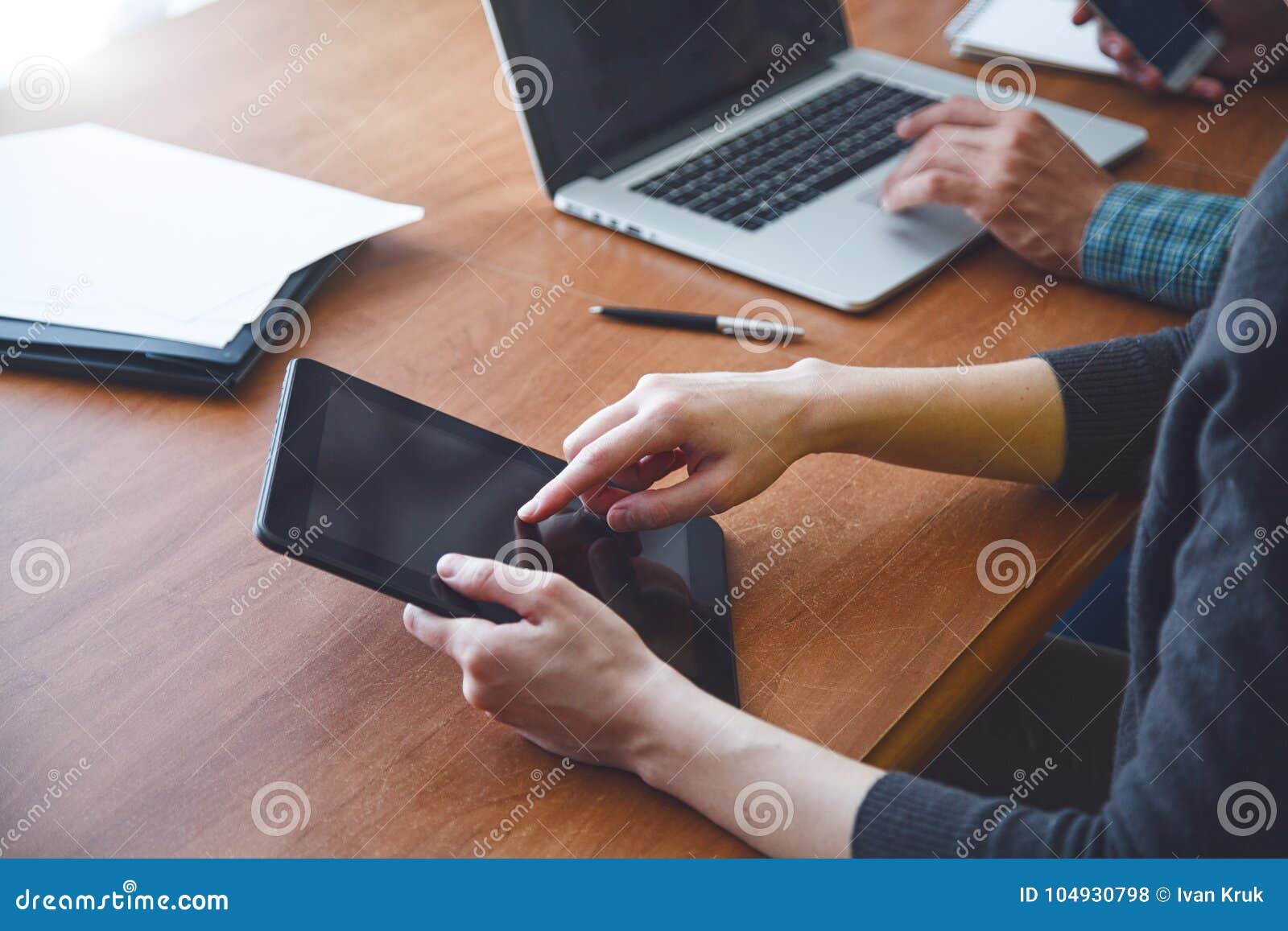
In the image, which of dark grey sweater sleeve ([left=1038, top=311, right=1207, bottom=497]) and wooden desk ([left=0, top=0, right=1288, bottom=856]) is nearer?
wooden desk ([left=0, top=0, right=1288, bottom=856])

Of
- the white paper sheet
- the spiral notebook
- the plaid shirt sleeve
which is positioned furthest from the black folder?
the spiral notebook

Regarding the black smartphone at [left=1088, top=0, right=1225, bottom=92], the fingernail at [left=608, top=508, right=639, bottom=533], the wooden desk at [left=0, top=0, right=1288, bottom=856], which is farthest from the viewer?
the black smartphone at [left=1088, top=0, right=1225, bottom=92]

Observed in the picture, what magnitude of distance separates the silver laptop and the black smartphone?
0.12 metres

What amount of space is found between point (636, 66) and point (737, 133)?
0.13m

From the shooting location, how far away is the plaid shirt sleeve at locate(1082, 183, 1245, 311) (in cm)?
104

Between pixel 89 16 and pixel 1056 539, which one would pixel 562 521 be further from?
pixel 89 16

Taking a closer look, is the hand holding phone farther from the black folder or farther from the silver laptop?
the black folder

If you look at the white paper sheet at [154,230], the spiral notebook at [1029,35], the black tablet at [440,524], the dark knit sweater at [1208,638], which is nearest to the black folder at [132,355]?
the white paper sheet at [154,230]

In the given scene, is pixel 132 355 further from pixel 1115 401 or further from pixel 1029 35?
pixel 1029 35

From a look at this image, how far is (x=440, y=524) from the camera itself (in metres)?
0.76

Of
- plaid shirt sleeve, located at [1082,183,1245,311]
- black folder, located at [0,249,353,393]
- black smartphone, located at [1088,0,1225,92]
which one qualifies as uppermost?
black smartphone, located at [1088,0,1225,92]

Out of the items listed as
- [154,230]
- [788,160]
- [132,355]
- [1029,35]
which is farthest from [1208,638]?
[1029,35]

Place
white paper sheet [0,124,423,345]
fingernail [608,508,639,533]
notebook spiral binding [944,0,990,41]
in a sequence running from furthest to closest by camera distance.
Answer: notebook spiral binding [944,0,990,41] → white paper sheet [0,124,423,345] → fingernail [608,508,639,533]
